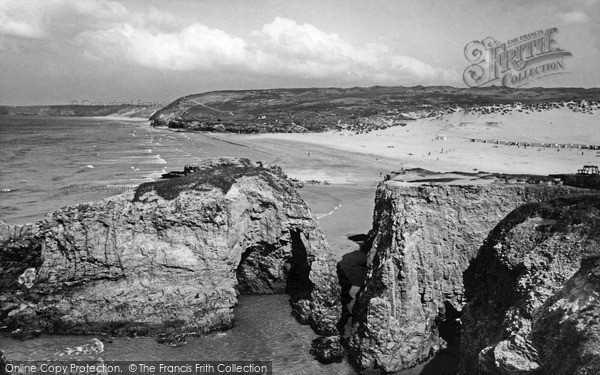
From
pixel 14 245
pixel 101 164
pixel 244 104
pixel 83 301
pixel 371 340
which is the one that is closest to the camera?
pixel 371 340

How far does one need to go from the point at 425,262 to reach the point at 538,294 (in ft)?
16.6

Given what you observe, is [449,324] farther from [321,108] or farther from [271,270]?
[321,108]

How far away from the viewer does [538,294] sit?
8.23 meters

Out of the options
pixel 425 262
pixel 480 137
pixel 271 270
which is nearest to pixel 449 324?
pixel 425 262

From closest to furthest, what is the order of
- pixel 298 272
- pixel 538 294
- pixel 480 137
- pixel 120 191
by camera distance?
1. pixel 538 294
2. pixel 298 272
3. pixel 120 191
4. pixel 480 137

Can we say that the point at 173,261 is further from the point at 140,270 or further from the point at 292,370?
the point at 292,370

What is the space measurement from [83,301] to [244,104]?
15946cm

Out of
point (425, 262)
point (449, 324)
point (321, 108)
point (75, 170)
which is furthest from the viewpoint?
point (321, 108)

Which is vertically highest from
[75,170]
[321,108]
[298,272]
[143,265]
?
[321,108]

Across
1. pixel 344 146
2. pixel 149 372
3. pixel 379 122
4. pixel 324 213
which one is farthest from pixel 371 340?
pixel 379 122

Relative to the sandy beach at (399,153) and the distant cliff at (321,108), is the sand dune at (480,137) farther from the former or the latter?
the distant cliff at (321,108)

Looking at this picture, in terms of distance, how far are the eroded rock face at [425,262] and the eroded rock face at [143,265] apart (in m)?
2.59

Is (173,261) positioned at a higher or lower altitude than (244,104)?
lower

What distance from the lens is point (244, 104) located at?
16950 cm
